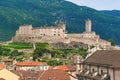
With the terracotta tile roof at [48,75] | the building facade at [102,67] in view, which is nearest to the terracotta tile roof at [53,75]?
the terracotta tile roof at [48,75]

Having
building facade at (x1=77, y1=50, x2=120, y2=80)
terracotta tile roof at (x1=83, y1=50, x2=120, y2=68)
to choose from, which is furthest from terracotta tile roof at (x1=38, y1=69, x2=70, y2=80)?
terracotta tile roof at (x1=83, y1=50, x2=120, y2=68)

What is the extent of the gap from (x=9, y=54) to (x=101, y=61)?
359ft

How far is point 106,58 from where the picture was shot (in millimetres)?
49750

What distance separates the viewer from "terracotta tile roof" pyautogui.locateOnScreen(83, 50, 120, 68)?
1804 inches

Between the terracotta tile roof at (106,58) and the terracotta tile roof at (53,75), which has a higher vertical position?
the terracotta tile roof at (106,58)

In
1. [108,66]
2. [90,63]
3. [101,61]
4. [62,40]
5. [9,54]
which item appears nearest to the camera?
[108,66]

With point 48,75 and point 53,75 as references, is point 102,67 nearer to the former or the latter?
point 53,75

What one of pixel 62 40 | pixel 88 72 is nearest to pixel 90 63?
pixel 88 72

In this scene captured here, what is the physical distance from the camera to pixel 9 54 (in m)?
157

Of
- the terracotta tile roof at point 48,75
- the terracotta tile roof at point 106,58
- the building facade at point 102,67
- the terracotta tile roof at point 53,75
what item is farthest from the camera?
the terracotta tile roof at point 48,75

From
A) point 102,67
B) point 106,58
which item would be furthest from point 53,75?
point 106,58

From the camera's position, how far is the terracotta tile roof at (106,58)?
45.8 metres

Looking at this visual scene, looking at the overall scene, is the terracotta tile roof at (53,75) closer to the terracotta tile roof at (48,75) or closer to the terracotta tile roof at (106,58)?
the terracotta tile roof at (48,75)

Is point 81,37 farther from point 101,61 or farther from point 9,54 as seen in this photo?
point 101,61
